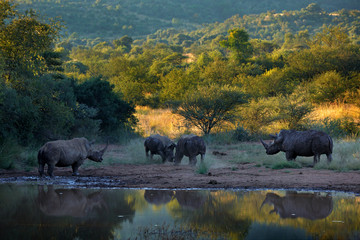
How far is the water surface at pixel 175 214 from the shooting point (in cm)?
604

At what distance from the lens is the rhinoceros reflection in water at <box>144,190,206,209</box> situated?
798cm

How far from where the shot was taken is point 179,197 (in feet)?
28.0

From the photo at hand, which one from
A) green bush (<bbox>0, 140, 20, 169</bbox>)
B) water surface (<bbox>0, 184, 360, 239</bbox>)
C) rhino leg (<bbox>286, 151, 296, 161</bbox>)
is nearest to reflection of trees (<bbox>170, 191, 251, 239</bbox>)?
water surface (<bbox>0, 184, 360, 239</bbox>)

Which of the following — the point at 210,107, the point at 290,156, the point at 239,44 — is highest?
the point at 239,44

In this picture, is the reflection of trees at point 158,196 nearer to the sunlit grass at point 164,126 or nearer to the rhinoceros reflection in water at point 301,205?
the rhinoceros reflection in water at point 301,205

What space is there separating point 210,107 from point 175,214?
16.9 meters

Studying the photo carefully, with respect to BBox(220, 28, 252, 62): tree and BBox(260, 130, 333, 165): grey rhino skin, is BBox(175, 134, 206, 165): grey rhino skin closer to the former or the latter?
BBox(260, 130, 333, 165): grey rhino skin

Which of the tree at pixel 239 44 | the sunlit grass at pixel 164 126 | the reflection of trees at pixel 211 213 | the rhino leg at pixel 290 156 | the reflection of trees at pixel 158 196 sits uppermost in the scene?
the tree at pixel 239 44

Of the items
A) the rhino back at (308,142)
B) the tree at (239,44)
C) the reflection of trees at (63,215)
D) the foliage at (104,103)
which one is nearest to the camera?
the reflection of trees at (63,215)

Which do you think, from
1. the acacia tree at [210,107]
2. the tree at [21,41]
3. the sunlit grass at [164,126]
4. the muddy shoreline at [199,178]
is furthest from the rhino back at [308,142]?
the acacia tree at [210,107]

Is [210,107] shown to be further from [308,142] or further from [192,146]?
[308,142]

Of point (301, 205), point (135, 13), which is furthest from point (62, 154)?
point (135, 13)

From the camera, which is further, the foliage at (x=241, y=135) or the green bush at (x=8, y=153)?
the foliage at (x=241, y=135)

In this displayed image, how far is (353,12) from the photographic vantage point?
140 meters
